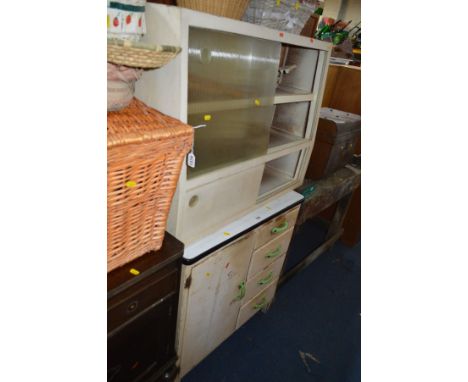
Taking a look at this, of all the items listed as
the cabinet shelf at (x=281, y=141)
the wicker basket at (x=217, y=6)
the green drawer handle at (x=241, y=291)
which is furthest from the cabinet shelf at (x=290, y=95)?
the green drawer handle at (x=241, y=291)

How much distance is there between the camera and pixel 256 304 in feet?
5.48

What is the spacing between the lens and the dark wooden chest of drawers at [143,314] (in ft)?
2.67

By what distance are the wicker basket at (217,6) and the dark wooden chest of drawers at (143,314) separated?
0.68 meters

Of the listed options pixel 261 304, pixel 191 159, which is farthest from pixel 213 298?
pixel 191 159

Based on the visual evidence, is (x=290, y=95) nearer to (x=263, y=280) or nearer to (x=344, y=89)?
(x=263, y=280)

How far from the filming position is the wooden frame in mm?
719

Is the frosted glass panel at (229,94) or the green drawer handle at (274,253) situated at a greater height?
the frosted glass panel at (229,94)

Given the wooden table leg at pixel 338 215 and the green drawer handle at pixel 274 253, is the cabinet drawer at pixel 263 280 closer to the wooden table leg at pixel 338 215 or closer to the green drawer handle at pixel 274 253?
the green drawer handle at pixel 274 253

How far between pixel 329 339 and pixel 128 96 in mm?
1780

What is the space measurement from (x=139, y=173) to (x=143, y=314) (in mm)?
502

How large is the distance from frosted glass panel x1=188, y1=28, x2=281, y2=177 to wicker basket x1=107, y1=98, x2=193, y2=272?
0.17 meters
